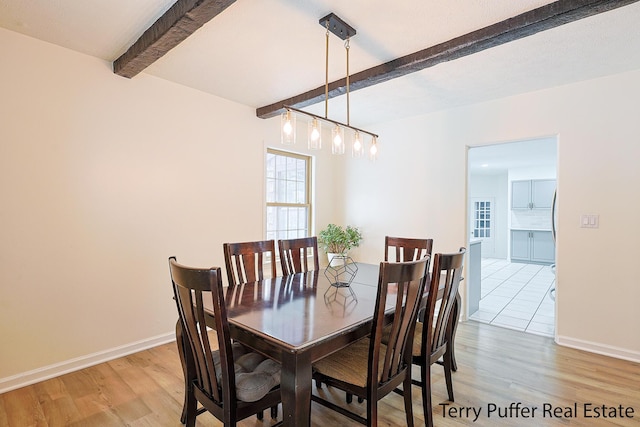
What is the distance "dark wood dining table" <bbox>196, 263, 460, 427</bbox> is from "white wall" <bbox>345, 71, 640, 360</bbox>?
2.19 m

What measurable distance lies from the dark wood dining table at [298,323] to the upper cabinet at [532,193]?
7565 millimetres

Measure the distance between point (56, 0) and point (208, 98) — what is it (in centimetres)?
155

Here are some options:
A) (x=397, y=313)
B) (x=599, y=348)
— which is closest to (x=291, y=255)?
(x=397, y=313)

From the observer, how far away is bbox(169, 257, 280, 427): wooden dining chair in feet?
4.40

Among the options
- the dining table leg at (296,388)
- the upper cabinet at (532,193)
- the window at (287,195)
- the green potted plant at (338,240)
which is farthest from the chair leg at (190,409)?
the upper cabinet at (532,193)

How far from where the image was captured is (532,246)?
312 inches

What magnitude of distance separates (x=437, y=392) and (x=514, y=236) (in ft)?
24.1

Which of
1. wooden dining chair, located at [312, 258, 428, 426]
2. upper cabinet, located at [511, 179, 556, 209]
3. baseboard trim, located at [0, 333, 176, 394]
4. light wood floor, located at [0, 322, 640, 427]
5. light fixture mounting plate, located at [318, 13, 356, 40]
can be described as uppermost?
light fixture mounting plate, located at [318, 13, 356, 40]

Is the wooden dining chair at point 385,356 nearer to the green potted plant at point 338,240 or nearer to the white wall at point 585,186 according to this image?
the white wall at point 585,186

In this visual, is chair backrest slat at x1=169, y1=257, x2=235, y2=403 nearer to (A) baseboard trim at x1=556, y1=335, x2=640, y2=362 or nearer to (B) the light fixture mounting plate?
(B) the light fixture mounting plate

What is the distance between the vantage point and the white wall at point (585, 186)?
111 inches

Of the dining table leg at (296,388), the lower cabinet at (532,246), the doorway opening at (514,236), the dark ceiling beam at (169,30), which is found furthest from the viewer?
the lower cabinet at (532,246)

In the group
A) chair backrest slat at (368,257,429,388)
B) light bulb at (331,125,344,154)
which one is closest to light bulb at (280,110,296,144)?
light bulb at (331,125,344,154)

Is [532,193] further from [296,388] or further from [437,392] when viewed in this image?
[296,388]
